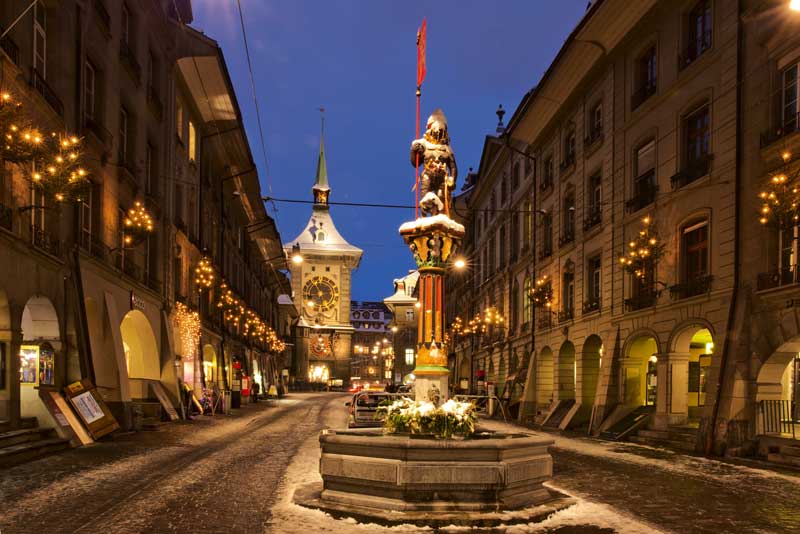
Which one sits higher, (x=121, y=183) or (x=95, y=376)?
(x=121, y=183)

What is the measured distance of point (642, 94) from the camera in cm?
2367

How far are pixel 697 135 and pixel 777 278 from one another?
19.6 ft

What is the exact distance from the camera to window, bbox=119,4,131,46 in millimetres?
23594

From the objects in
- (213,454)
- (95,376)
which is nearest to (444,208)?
(213,454)

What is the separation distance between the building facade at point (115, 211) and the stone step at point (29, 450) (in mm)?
863

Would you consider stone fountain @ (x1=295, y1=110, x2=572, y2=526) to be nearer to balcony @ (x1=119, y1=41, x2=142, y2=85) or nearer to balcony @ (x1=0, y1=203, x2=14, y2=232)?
balcony @ (x1=0, y1=203, x2=14, y2=232)

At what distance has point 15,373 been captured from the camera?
15.4 meters

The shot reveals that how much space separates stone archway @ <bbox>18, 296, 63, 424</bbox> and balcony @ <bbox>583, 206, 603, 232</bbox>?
61.1ft

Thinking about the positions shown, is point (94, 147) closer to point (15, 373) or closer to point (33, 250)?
point (33, 250)

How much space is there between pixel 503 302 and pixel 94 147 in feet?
89.0

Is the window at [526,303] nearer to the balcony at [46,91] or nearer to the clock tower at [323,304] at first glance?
the balcony at [46,91]

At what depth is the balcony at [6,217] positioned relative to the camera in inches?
592

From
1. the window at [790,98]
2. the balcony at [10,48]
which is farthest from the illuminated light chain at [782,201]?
the balcony at [10,48]

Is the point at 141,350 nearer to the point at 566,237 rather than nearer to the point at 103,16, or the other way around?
the point at 103,16
